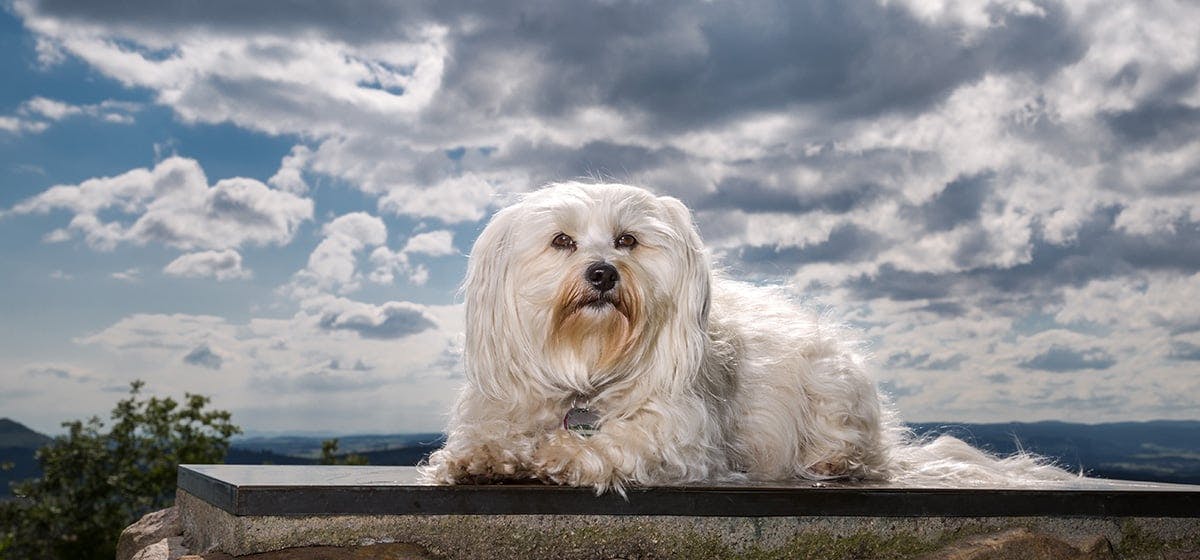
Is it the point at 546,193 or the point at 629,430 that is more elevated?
the point at 546,193

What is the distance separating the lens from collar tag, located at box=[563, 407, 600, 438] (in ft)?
14.4

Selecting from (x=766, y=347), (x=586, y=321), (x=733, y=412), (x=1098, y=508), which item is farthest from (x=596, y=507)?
(x=1098, y=508)

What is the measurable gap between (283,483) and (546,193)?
60.5 inches

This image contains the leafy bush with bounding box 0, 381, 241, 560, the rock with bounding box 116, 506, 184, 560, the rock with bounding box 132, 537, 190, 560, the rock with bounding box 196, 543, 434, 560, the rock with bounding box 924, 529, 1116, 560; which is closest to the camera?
the rock with bounding box 196, 543, 434, 560

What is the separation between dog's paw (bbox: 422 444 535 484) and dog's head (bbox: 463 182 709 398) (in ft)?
1.09

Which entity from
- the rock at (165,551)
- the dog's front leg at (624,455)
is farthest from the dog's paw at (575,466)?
the rock at (165,551)

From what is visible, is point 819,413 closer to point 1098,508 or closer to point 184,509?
point 1098,508

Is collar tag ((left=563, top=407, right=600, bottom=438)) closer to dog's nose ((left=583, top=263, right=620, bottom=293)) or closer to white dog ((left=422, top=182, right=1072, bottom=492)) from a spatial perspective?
white dog ((left=422, top=182, right=1072, bottom=492))

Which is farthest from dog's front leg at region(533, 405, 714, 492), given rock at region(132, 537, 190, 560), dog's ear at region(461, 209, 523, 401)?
rock at region(132, 537, 190, 560)

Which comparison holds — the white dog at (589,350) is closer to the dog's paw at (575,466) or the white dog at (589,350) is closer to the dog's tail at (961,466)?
the dog's paw at (575,466)

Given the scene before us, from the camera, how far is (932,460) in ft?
19.0

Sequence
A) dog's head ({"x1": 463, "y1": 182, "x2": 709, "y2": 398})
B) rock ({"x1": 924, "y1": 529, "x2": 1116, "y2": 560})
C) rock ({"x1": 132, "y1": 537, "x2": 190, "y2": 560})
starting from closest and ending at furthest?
1. dog's head ({"x1": 463, "y1": 182, "x2": 709, "y2": 398})
2. rock ({"x1": 924, "y1": 529, "x2": 1116, "y2": 560})
3. rock ({"x1": 132, "y1": 537, "x2": 190, "y2": 560})

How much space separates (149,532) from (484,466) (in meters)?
2.59

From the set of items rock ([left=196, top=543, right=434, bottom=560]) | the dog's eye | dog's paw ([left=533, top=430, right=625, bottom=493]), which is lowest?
rock ([left=196, top=543, right=434, bottom=560])
